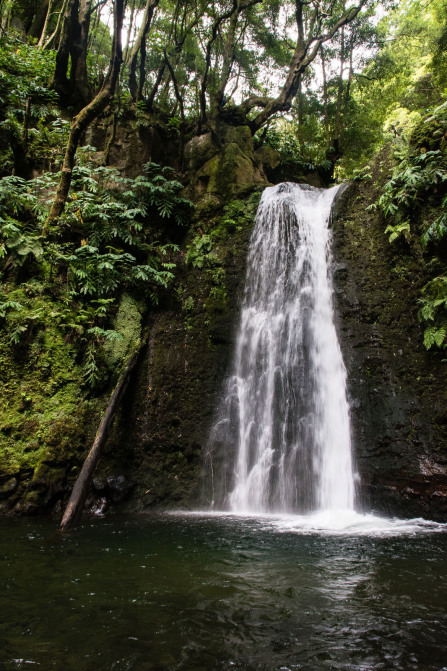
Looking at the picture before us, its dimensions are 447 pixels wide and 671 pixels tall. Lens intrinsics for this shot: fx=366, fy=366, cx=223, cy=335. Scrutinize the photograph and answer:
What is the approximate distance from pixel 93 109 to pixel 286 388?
6.22 meters

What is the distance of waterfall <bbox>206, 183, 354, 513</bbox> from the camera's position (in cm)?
621

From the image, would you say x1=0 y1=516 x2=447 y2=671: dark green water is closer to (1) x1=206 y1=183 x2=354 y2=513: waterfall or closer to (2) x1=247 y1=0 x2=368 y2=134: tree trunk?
(1) x1=206 y1=183 x2=354 y2=513: waterfall

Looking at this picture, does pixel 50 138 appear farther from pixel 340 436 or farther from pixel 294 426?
pixel 340 436

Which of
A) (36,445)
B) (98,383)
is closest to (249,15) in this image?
(98,383)

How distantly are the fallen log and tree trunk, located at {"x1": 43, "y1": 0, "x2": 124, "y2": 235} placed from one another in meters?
3.45

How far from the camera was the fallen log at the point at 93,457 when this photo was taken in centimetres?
487

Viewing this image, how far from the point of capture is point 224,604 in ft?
7.81

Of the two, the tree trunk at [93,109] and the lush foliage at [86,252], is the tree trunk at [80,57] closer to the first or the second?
the lush foliage at [86,252]

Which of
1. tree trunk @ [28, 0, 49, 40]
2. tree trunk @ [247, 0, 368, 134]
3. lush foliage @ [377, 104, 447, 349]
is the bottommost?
lush foliage @ [377, 104, 447, 349]

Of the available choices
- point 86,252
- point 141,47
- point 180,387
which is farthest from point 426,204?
point 141,47

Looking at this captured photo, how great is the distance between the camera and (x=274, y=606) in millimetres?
2369

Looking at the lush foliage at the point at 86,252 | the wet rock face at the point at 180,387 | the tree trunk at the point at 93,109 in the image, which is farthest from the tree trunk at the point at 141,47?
the wet rock face at the point at 180,387

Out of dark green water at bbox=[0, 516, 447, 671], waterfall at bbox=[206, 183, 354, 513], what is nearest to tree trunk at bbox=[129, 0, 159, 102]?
waterfall at bbox=[206, 183, 354, 513]

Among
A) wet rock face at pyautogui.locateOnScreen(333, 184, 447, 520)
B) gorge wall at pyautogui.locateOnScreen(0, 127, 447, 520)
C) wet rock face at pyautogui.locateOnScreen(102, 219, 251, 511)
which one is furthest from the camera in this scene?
wet rock face at pyautogui.locateOnScreen(102, 219, 251, 511)
